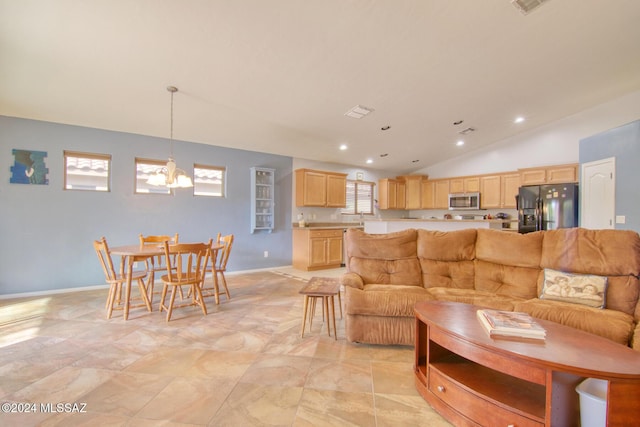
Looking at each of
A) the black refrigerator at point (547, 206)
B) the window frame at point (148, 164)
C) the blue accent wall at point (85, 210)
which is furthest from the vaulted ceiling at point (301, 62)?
the black refrigerator at point (547, 206)

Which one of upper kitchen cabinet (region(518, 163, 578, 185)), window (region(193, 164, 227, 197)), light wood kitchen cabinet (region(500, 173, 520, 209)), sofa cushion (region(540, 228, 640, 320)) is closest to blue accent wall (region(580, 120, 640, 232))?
upper kitchen cabinet (region(518, 163, 578, 185))

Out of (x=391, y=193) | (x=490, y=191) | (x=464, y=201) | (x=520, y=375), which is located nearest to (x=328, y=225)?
(x=391, y=193)

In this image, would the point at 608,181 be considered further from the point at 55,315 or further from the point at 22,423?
the point at 55,315

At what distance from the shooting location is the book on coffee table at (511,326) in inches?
56.6

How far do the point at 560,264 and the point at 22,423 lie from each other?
3917mm

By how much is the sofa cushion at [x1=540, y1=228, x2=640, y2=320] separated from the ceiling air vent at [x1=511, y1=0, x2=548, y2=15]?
2.08 metres

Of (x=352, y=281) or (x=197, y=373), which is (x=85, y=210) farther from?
(x=352, y=281)

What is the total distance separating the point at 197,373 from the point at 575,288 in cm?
304

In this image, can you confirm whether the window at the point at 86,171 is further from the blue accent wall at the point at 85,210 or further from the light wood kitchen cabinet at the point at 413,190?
the light wood kitchen cabinet at the point at 413,190

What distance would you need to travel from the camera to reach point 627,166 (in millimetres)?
4031

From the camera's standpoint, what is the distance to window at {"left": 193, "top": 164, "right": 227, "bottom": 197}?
5.05 meters

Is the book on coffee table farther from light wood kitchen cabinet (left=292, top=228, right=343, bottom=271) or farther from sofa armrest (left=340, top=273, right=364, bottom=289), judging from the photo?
light wood kitchen cabinet (left=292, top=228, right=343, bottom=271)

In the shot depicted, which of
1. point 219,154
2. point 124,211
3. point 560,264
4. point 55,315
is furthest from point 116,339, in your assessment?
point 560,264

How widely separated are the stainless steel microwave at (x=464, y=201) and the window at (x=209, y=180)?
569cm
